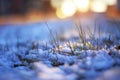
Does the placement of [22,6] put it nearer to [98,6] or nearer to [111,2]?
[98,6]

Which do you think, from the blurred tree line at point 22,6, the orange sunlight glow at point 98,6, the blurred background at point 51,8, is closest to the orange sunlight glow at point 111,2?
the blurred background at point 51,8

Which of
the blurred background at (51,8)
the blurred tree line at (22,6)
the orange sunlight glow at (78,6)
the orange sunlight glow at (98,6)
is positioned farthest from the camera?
the orange sunlight glow at (98,6)

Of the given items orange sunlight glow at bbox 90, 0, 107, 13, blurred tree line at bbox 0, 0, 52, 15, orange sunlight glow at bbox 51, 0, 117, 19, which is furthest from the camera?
orange sunlight glow at bbox 90, 0, 107, 13

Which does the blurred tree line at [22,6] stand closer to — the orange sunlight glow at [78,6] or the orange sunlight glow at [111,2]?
the orange sunlight glow at [78,6]

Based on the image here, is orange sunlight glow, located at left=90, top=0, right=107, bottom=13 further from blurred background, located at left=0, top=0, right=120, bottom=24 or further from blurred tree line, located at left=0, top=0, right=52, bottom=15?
blurred tree line, located at left=0, top=0, right=52, bottom=15

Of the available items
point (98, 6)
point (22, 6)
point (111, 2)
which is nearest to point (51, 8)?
point (22, 6)

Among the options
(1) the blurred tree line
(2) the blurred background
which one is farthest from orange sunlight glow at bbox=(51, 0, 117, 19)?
(1) the blurred tree line

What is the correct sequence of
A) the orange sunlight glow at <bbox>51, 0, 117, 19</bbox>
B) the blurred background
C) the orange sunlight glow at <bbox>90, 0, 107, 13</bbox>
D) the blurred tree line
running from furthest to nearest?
the orange sunlight glow at <bbox>90, 0, 107, 13</bbox>, the blurred tree line, the orange sunlight glow at <bbox>51, 0, 117, 19</bbox>, the blurred background

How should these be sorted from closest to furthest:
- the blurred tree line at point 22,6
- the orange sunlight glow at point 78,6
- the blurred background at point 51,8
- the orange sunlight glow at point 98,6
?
the blurred background at point 51,8 < the orange sunlight glow at point 78,6 < the blurred tree line at point 22,6 < the orange sunlight glow at point 98,6
